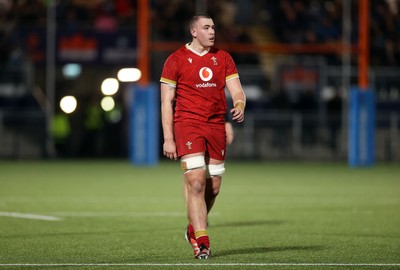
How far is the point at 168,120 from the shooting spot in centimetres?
898

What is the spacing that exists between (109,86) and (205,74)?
23.1 metres

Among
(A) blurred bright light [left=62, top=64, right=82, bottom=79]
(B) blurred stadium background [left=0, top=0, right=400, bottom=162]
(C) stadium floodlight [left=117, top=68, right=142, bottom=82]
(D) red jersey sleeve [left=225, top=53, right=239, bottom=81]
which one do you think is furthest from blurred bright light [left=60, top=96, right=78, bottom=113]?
(D) red jersey sleeve [left=225, top=53, right=239, bottom=81]

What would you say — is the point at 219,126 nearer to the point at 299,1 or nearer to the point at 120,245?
Answer: the point at 120,245

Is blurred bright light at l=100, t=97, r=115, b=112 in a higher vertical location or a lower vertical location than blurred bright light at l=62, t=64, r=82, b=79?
lower

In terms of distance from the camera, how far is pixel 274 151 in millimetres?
31484

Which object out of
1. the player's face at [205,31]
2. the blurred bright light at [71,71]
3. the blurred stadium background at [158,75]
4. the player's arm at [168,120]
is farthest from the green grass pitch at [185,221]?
the blurred bright light at [71,71]

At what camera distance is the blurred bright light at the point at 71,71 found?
31938 mm

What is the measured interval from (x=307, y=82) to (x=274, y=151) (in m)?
2.60

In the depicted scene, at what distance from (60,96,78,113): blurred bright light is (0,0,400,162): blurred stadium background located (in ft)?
0.43

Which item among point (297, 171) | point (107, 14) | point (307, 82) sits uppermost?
point (107, 14)

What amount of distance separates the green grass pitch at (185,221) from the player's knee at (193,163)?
72 cm

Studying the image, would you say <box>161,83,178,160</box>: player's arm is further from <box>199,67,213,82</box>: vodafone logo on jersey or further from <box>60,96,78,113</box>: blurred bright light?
<box>60,96,78,113</box>: blurred bright light

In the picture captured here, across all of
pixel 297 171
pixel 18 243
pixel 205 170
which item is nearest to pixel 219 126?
pixel 205 170

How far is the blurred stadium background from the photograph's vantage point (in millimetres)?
29719
